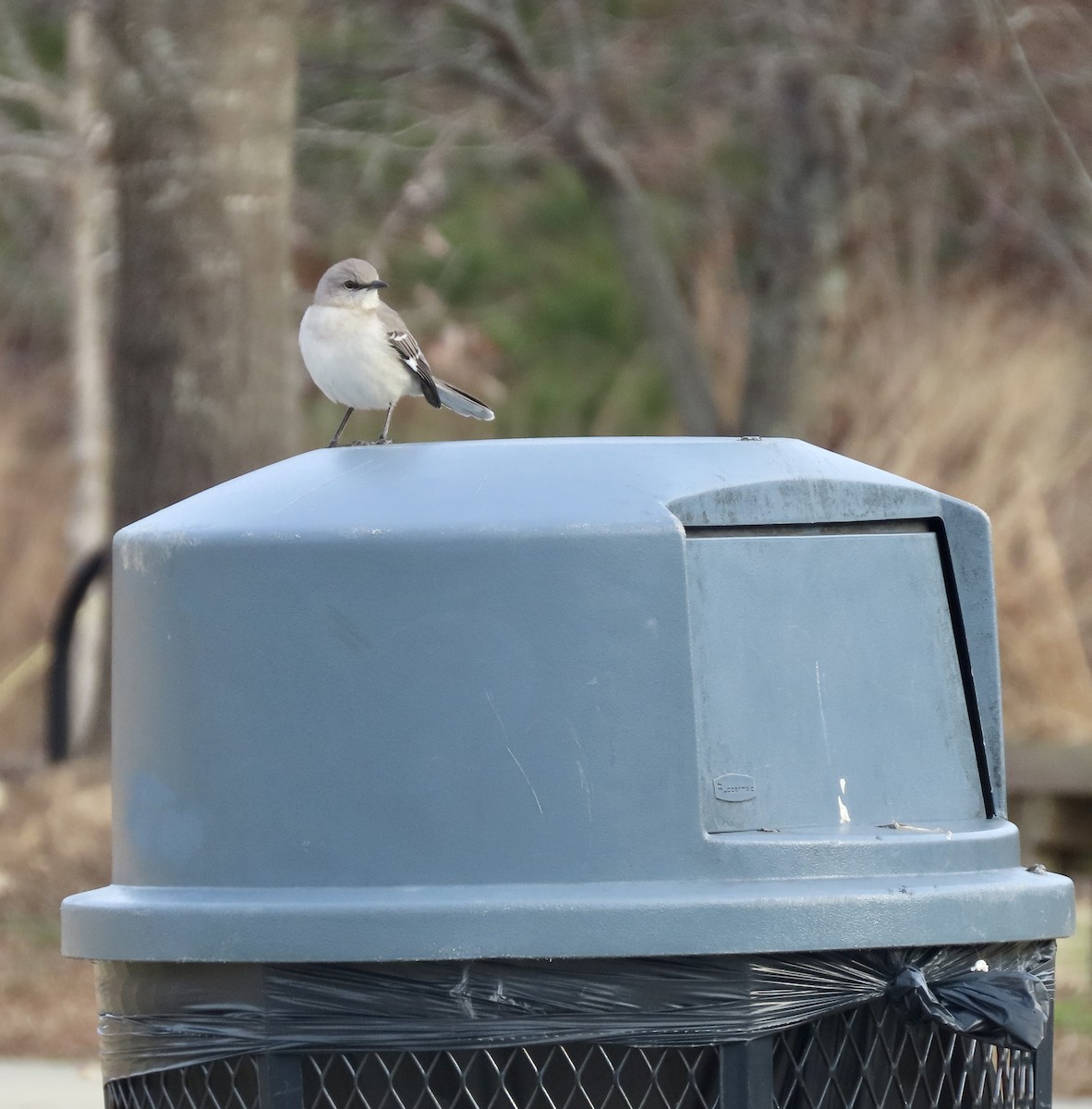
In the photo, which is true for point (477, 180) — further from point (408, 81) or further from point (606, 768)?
point (606, 768)

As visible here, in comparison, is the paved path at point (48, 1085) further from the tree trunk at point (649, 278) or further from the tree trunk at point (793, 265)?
the tree trunk at point (649, 278)

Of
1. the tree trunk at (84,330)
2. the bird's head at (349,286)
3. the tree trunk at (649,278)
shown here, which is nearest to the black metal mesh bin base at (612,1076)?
the bird's head at (349,286)

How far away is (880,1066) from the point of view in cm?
302

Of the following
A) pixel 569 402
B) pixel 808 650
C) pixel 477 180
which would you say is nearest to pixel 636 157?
pixel 569 402

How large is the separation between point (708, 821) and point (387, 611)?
53 cm

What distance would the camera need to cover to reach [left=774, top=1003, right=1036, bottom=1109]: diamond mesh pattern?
2955 mm

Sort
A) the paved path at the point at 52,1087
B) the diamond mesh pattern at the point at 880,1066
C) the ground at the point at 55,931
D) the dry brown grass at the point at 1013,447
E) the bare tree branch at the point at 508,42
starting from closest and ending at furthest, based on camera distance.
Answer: the diamond mesh pattern at the point at 880,1066 → the paved path at the point at 52,1087 → the ground at the point at 55,931 → the dry brown grass at the point at 1013,447 → the bare tree branch at the point at 508,42

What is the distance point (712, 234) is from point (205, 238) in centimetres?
770

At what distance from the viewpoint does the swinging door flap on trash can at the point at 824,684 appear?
2984mm

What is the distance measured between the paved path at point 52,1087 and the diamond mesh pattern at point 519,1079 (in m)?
3.07

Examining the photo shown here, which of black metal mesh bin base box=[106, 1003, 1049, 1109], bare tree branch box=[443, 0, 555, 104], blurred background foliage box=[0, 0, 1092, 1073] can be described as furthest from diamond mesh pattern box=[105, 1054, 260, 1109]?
bare tree branch box=[443, 0, 555, 104]

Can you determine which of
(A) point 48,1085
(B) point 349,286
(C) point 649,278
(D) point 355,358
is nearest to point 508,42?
(C) point 649,278

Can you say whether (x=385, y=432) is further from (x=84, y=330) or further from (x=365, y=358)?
(x=84, y=330)

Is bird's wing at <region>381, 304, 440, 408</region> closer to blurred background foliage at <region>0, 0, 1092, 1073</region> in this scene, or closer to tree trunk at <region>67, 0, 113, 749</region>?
blurred background foliage at <region>0, 0, 1092, 1073</region>
